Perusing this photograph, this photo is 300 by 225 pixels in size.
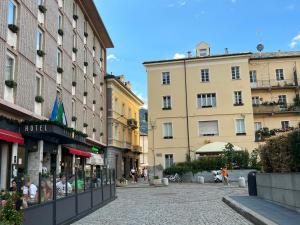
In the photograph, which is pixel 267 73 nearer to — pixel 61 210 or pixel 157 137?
pixel 157 137

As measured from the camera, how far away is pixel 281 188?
44.3ft

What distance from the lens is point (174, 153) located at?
1711 inches

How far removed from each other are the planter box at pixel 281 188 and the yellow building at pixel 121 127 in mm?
29629

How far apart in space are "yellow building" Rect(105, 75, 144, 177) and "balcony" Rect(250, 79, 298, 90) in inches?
646

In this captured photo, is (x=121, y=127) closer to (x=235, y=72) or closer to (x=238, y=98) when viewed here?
(x=238, y=98)

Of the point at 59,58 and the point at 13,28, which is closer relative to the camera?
the point at 13,28

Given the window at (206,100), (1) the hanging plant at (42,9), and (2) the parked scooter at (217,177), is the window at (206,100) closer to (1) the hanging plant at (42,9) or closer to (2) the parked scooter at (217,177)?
(2) the parked scooter at (217,177)

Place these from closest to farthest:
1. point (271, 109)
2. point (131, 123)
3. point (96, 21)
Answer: point (96, 21)
point (271, 109)
point (131, 123)

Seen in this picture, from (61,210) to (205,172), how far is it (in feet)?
91.1

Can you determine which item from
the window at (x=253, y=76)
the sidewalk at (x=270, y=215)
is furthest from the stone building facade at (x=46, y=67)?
the window at (x=253, y=76)

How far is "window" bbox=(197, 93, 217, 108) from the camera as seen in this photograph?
43.7 meters

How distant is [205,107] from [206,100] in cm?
82

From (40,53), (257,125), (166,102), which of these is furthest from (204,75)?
(40,53)

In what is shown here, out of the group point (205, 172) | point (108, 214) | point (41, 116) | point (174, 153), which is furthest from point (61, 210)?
point (174, 153)
